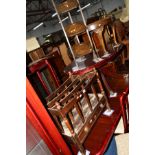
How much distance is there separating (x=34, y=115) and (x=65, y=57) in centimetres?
406

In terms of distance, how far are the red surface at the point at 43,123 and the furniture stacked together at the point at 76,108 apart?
0.08m

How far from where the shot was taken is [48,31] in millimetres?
18594

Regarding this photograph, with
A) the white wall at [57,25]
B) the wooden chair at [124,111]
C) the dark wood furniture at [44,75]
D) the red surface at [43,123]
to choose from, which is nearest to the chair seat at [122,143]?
the wooden chair at [124,111]

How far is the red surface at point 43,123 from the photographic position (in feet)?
3.54

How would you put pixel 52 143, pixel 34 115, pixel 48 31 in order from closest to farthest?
pixel 34 115, pixel 52 143, pixel 48 31

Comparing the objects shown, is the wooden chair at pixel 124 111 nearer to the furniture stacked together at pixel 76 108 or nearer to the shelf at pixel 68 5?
the furniture stacked together at pixel 76 108

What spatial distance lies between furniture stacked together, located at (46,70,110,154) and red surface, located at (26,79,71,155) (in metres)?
0.08

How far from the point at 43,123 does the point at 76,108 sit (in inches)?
11.1
